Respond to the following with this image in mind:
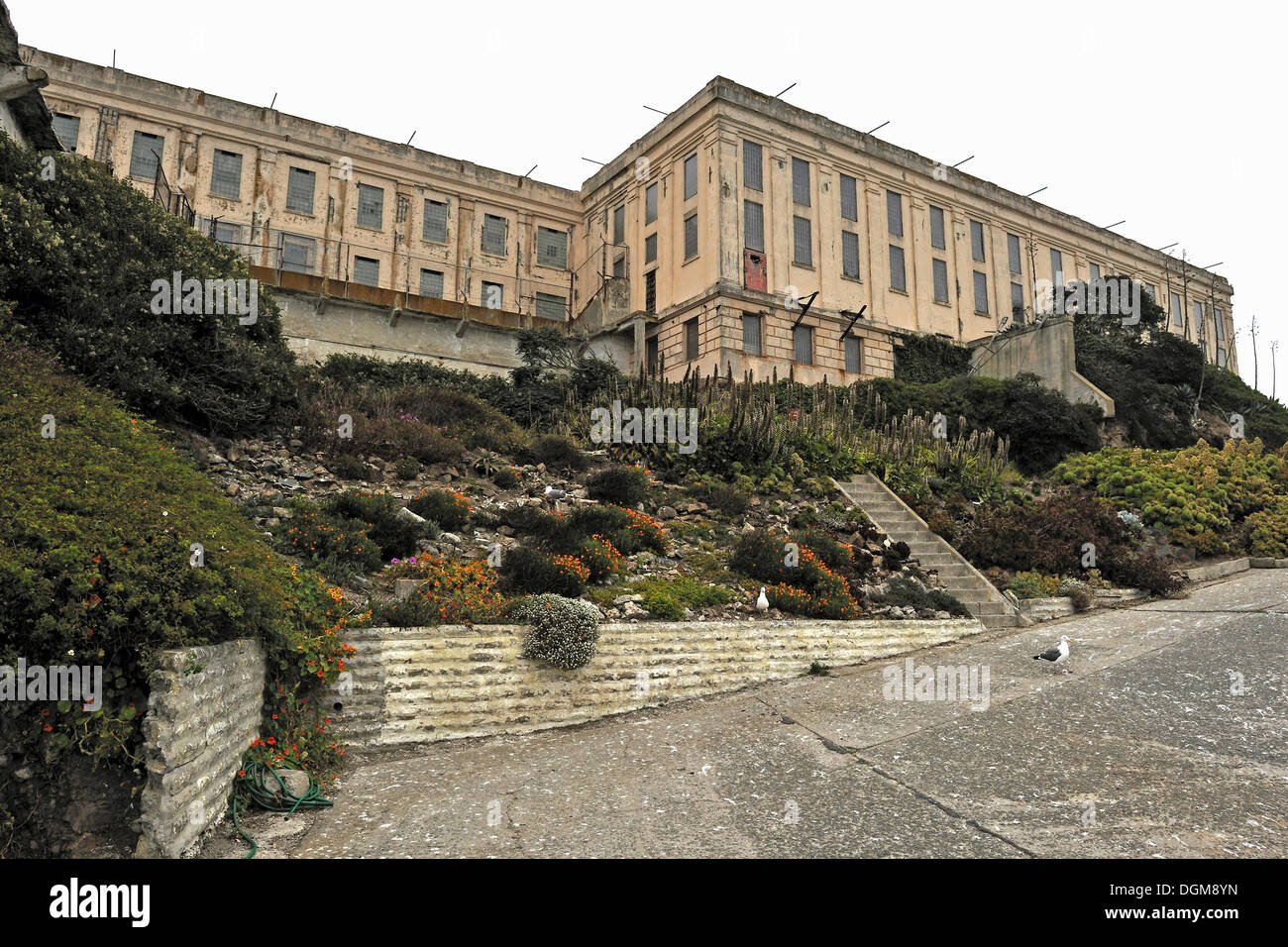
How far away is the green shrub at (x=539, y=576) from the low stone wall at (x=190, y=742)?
13.2ft

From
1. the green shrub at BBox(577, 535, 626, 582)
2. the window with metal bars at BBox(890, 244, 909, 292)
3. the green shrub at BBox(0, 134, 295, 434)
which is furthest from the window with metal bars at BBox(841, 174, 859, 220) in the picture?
the green shrub at BBox(577, 535, 626, 582)

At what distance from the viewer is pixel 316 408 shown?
14281mm

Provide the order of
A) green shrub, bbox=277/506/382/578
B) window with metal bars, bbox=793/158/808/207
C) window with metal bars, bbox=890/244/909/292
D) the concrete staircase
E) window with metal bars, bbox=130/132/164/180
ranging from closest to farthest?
green shrub, bbox=277/506/382/578 → the concrete staircase → window with metal bars, bbox=130/132/164/180 → window with metal bars, bbox=793/158/808/207 → window with metal bars, bbox=890/244/909/292

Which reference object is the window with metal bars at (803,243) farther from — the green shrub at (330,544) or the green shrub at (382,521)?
the green shrub at (330,544)

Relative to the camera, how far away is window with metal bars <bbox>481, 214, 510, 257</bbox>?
115 feet

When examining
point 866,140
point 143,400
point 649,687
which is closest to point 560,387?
point 143,400

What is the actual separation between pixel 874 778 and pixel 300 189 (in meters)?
33.7

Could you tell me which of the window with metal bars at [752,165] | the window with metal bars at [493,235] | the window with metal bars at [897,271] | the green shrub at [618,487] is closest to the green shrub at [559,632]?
→ the green shrub at [618,487]

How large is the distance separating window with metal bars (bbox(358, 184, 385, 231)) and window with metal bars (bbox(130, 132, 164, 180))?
7459mm

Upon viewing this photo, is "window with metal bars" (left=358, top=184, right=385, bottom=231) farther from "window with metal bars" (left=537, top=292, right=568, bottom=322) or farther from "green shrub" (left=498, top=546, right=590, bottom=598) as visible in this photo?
"green shrub" (left=498, top=546, right=590, bottom=598)

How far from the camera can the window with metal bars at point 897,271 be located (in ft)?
108

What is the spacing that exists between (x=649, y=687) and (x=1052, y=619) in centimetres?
799

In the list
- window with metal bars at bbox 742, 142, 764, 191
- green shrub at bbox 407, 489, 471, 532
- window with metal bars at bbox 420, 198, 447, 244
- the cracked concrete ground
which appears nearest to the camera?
the cracked concrete ground
